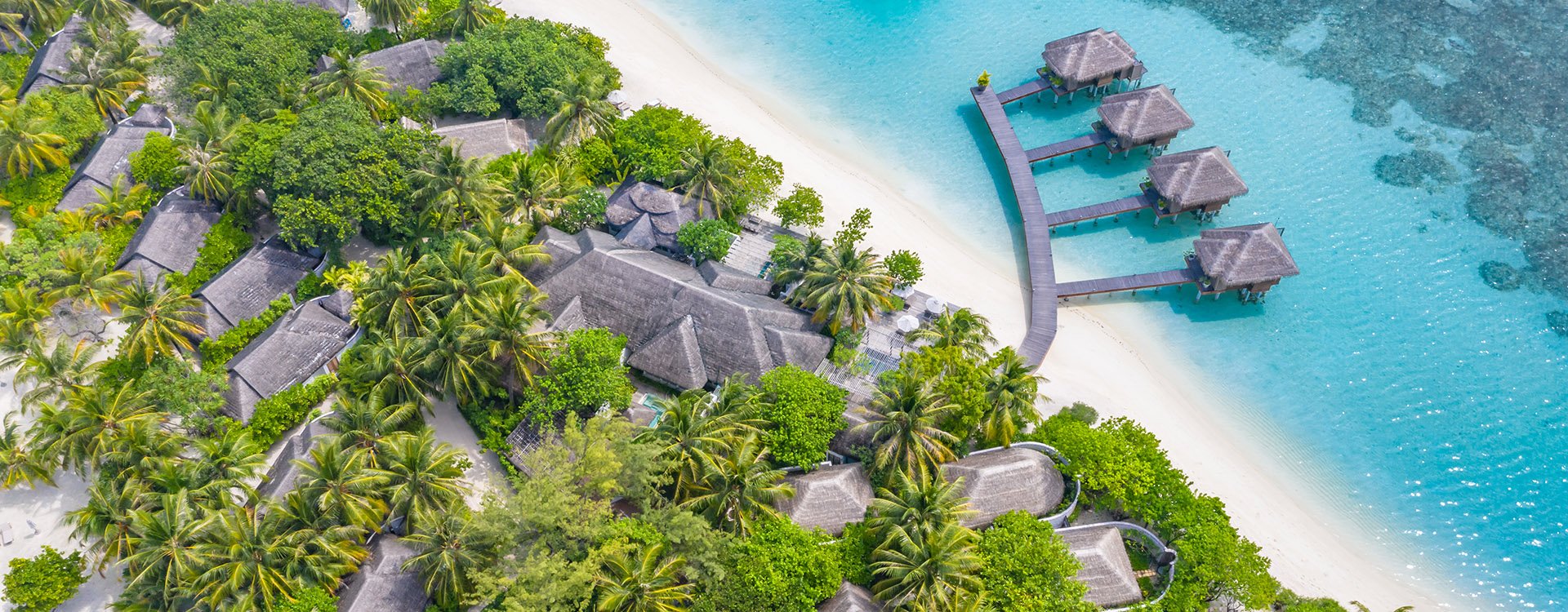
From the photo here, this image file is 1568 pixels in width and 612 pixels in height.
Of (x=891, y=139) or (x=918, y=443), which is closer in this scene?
(x=918, y=443)

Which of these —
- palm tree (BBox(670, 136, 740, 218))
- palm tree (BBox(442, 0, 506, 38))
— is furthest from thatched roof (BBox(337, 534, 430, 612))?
palm tree (BBox(442, 0, 506, 38))

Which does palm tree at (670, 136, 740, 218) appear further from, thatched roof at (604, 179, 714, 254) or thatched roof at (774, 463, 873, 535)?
thatched roof at (774, 463, 873, 535)

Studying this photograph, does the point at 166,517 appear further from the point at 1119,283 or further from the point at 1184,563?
the point at 1119,283

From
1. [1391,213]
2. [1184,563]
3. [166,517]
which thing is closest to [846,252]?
[1184,563]

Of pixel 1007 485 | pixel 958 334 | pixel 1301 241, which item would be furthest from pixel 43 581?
pixel 1301 241

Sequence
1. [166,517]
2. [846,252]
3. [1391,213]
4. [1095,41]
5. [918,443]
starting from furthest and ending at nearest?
[1095,41], [1391,213], [846,252], [918,443], [166,517]

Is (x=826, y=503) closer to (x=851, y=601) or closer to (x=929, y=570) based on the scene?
(x=851, y=601)
